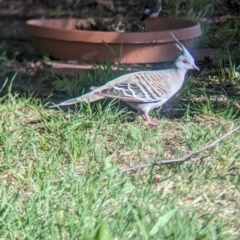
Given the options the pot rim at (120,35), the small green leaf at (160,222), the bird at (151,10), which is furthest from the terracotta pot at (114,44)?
the small green leaf at (160,222)

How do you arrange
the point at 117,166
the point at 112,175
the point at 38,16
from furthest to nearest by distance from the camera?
the point at 38,16, the point at 117,166, the point at 112,175

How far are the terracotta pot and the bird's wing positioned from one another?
1177mm

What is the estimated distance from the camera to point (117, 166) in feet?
13.5

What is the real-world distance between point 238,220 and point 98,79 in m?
2.64

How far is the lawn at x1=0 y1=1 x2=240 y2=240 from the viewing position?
3270mm

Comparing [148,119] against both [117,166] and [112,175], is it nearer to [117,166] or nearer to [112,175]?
[117,166]

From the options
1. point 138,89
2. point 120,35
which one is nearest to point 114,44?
point 120,35

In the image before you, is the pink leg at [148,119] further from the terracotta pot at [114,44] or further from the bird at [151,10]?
the bird at [151,10]

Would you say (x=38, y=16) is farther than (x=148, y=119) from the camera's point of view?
Yes

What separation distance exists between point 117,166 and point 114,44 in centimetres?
228

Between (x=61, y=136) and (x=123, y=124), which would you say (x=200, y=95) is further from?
(x=61, y=136)

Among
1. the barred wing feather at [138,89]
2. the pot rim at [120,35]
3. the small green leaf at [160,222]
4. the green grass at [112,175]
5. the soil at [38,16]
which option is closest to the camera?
the small green leaf at [160,222]

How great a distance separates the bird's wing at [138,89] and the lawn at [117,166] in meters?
0.14

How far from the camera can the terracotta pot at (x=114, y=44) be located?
20.3 ft
